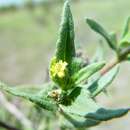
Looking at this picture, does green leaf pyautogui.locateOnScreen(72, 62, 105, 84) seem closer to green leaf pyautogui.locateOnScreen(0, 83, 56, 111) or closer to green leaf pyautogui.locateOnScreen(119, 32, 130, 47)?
green leaf pyautogui.locateOnScreen(0, 83, 56, 111)

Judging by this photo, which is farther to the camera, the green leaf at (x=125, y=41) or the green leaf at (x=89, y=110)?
the green leaf at (x=125, y=41)

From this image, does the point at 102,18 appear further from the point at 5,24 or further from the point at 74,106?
the point at 74,106

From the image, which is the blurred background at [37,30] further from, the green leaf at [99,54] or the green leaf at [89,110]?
the green leaf at [89,110]

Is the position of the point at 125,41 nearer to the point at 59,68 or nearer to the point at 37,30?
the point at 59,68

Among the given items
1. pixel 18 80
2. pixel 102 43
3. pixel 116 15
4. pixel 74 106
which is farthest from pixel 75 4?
pixel 74 106

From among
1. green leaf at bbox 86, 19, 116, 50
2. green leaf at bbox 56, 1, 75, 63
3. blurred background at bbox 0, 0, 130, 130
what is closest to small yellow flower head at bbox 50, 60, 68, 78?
green leaf at bbox 56, 1, 75, 63

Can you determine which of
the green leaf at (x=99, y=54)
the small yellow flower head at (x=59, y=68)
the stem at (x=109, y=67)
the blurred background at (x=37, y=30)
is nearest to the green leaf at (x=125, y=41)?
the stem at (x=109, y=67)
